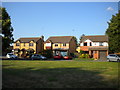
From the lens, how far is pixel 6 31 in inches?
1368

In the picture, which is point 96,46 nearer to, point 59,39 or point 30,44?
point 59,39

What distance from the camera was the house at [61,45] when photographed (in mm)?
59456

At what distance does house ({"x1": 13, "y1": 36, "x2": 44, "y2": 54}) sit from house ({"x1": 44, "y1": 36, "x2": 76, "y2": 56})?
3.32 metres

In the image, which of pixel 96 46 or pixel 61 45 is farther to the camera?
pixel 61 45

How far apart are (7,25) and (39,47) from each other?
1229 inches

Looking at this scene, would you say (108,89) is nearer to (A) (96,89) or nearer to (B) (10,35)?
(A) (96,89)

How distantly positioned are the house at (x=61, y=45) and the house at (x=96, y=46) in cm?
624

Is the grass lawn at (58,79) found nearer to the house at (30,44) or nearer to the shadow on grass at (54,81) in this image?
the shadow on grass at (54,81)

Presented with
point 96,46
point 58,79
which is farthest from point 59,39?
point 58,79

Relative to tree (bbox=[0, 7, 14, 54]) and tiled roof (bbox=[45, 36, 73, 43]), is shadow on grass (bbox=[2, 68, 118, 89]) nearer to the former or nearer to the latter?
tree (bbox=[0, 7, 14, 54])

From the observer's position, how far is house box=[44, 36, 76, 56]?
195ft

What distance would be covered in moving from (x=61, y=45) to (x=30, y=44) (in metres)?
12.5

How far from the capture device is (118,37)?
34781mm

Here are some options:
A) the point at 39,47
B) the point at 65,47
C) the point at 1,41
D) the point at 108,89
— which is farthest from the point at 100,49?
the point at 108,89
